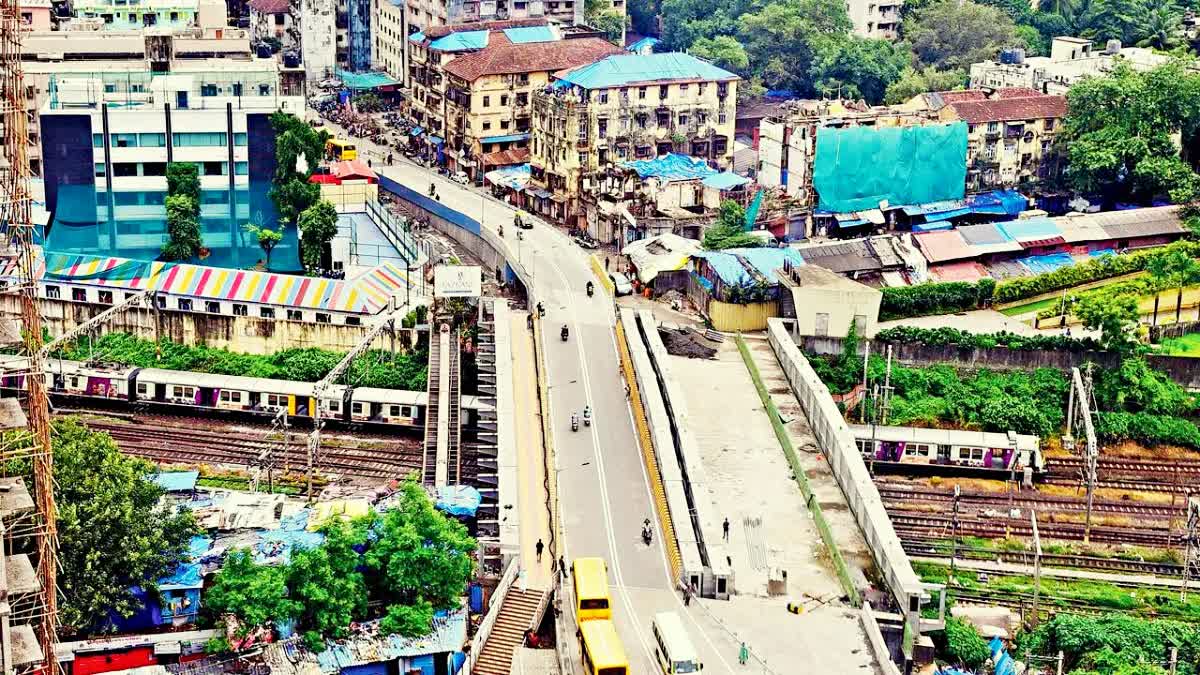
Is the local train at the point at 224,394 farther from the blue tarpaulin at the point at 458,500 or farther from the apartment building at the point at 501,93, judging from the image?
the apartment building at the point at 501,93

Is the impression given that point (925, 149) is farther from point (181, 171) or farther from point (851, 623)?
point (851, 623)

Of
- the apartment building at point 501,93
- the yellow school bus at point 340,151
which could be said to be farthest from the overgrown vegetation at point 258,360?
the apartment building at point 501,93

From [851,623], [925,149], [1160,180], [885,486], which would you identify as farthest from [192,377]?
[1160,180]

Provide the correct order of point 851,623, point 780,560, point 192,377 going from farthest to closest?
point 192,377, point 780,560, point 851,623

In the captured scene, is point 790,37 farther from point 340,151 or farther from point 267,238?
point 267,238

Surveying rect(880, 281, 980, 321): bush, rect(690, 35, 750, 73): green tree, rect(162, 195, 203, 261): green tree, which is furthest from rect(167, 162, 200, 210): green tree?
rect(690, 35, 750, 73): green tree

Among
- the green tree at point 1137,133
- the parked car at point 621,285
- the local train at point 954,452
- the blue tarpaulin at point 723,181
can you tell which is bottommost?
the local train at point 954,452
